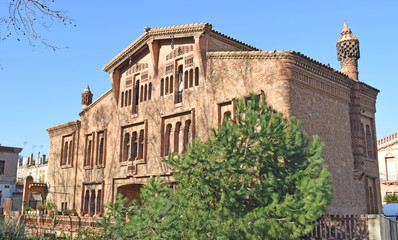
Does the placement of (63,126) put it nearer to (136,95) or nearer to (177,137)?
(136,95)

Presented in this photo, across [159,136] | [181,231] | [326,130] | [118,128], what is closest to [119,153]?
[118,128]

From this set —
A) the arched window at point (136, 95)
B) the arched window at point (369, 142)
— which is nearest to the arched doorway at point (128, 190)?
the arched window at point (136, 95)

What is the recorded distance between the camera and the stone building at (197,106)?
647 inches

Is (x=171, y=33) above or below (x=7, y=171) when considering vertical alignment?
above

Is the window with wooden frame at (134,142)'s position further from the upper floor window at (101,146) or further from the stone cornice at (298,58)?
the stone cornice at (298,58)

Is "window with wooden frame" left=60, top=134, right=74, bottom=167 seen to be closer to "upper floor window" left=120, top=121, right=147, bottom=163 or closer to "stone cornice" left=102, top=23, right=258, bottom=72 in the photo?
"upper floor window" left=120, top=121, right=147, bottom=163

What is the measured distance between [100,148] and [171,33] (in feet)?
30.6

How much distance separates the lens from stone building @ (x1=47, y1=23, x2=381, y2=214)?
16.4m

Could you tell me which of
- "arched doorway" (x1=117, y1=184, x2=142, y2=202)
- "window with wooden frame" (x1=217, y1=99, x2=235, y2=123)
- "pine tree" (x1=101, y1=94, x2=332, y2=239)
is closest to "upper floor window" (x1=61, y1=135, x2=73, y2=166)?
"arched doorway" (x1=117, y1=184, x2=142, y2=202)

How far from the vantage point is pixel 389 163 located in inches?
1545

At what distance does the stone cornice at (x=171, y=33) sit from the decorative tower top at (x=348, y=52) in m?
5.40

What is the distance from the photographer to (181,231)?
10.4 m

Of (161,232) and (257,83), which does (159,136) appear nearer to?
(257,83)

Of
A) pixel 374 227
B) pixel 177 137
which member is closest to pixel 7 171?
pixel 177 137
